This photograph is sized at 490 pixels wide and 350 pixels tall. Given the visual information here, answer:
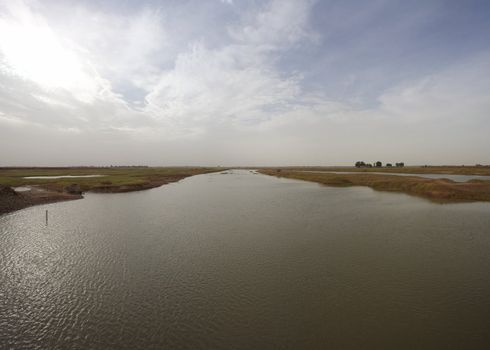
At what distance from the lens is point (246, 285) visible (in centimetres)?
1177

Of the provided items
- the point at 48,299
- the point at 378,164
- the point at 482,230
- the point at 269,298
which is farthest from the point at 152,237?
the point at 378,164

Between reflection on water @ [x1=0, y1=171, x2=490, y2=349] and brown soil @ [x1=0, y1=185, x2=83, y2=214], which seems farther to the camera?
brown soil @ [x1=0, y1=185, x2=83, y2=214]

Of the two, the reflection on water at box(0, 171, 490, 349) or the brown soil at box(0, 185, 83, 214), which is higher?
the brown soil at box(0, 185, 83, 214)

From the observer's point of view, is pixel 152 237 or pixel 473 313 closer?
pixel 473 313

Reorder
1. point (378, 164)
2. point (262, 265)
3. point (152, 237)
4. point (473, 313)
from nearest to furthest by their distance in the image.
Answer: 1. point (473, 313)
2. point (262, 265)
3. point (152, 237)
4. point (378, 164)

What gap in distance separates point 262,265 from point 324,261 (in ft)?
12.2

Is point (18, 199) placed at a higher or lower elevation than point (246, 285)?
higher

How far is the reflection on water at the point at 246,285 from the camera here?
27.7 feet

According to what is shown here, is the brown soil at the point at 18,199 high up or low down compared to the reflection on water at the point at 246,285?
up

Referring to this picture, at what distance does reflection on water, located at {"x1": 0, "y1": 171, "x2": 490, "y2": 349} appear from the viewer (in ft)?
27.7

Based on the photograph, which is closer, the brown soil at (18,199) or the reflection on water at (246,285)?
the reflection on water at (246,285)

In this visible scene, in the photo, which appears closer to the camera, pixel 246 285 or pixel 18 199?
pixel 246 285

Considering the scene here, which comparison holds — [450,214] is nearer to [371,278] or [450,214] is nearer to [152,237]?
[371,278]

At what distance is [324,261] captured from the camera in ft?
47.6
